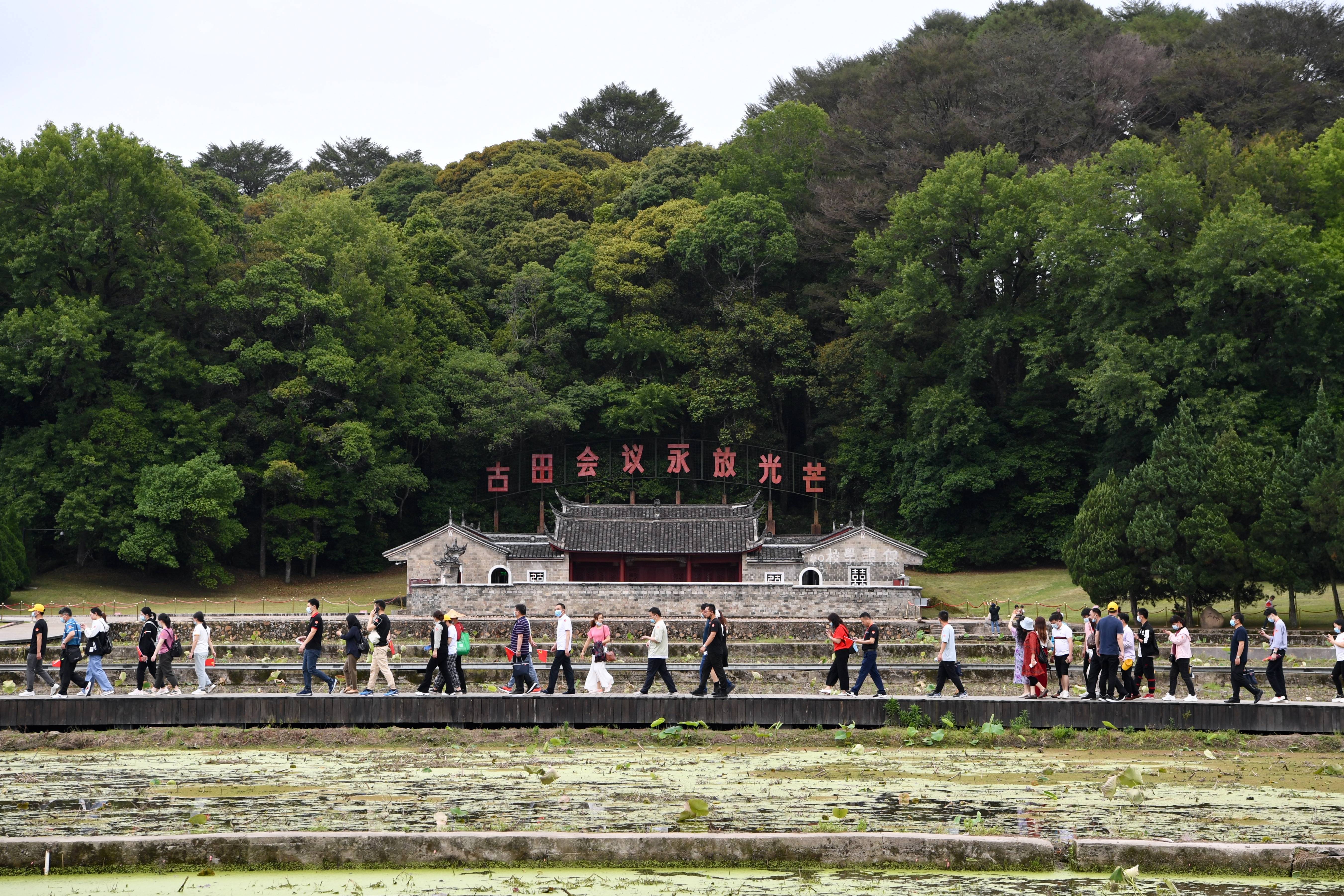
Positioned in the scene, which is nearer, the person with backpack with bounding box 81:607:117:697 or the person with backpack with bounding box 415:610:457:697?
the person with backpack with bounding box 415:610:457:697

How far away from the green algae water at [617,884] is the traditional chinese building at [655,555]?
26.6 metres

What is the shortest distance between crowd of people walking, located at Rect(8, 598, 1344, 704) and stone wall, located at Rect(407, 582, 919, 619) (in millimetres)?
14669

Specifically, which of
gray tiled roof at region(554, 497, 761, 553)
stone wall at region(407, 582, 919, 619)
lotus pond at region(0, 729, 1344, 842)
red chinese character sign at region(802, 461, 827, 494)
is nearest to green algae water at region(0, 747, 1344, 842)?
lotus pond at region(0, 729, 1344, 842)

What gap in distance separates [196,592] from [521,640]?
26.9 metres

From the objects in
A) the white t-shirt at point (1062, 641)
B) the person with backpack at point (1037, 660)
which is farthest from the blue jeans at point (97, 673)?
the white t-shirt at point (1062, 641)

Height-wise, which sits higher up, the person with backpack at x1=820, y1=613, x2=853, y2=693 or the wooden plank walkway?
the person with backpack at x1=820, y1=613, x2=853, y2=693

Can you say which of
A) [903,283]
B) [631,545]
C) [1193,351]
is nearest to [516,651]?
[631,545]

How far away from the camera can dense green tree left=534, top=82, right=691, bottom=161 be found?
7075 centimetres

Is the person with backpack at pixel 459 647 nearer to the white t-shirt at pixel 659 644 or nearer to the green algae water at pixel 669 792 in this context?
the green algae water at pixel 669 792

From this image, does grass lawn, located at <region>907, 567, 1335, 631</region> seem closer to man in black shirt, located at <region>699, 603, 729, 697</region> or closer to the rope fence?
man in black shirt, located at <region>699, 603, 729, 697</region>

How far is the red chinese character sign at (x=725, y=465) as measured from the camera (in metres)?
46.4

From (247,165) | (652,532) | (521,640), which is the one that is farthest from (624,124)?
(521,640)

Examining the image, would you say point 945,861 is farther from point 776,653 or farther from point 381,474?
point 381,474

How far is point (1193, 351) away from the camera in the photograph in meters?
36.4
